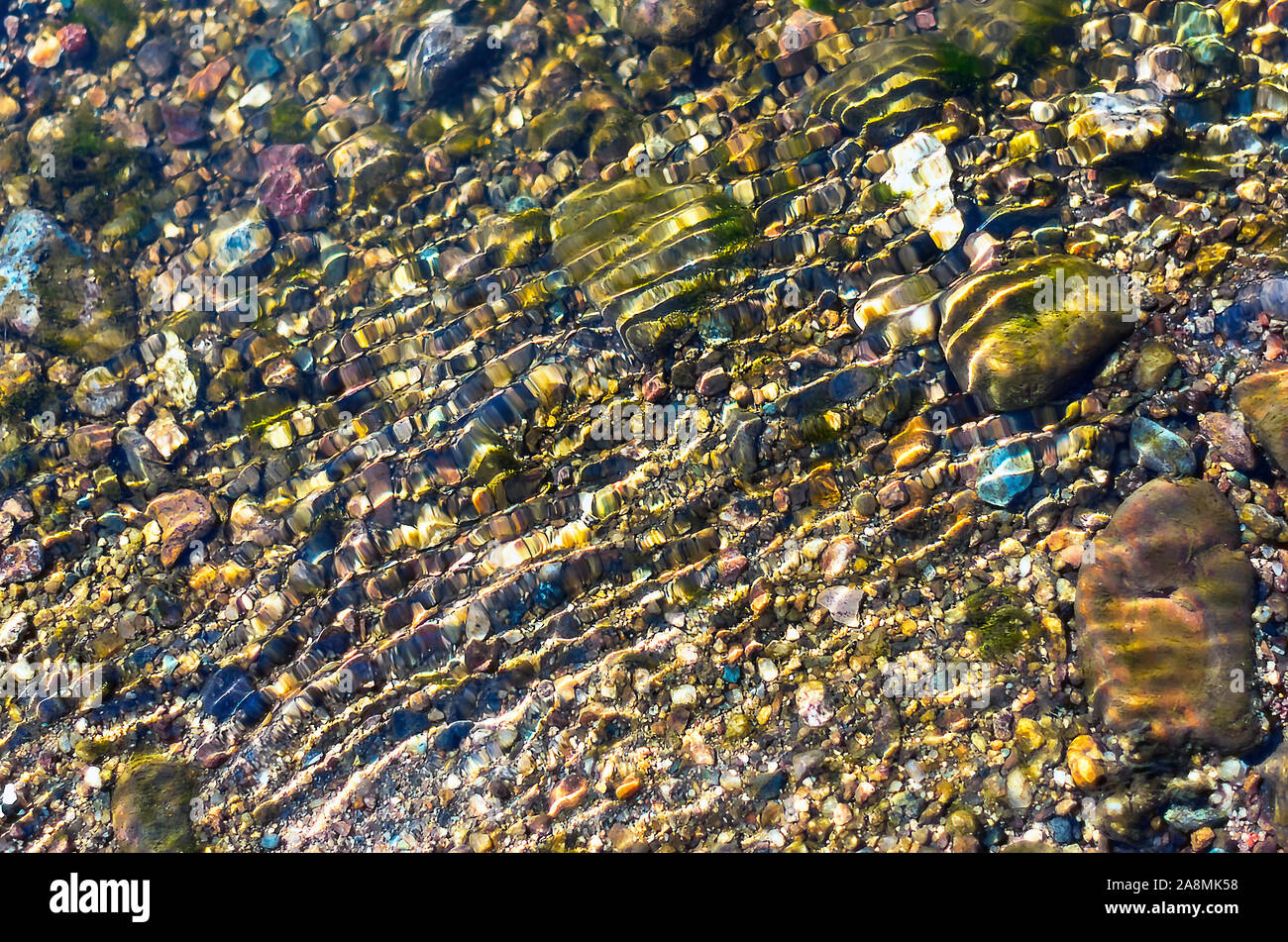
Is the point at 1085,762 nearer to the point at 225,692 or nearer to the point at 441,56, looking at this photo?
the point at 225,692

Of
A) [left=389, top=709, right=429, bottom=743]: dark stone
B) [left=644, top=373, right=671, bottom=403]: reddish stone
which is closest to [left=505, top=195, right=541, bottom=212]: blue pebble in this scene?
[left=644, top=373, right=671, bottom=403]: reddish stone

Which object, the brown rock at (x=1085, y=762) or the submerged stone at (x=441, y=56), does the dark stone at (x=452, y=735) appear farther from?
the submerged stone at (x=441, y=56)

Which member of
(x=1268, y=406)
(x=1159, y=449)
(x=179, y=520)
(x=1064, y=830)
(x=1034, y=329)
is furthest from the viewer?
(x=179, y=520)

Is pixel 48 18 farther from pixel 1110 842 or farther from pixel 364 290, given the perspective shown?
pixel 1110 842

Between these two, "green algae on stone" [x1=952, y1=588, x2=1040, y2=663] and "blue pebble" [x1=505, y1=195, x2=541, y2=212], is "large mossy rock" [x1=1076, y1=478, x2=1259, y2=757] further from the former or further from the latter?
"blue pebble" [x1=505, y1=195, x2=541, y2=212]

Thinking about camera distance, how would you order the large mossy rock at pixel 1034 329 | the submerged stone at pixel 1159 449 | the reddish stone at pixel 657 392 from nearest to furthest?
the submerged stone at pixel 1159 449 → the large mossy rock at pixel 1034 329 → the reddish stone at pixel 657 392

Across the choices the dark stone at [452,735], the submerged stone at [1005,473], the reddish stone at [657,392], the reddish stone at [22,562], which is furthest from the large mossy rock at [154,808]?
the submerged stone at [1005,473]

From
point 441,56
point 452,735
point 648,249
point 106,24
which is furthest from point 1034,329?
point 106,24
